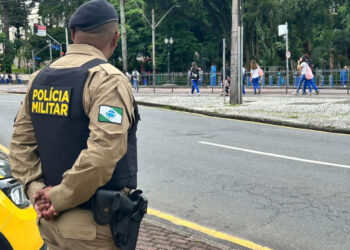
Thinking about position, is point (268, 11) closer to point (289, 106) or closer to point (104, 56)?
point (289, 106)

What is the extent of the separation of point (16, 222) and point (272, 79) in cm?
2639

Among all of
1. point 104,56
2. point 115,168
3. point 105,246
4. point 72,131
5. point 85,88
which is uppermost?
point 104,56

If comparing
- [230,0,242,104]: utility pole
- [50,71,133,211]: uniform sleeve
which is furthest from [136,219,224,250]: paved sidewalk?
[230,0,242,104]: utility pole

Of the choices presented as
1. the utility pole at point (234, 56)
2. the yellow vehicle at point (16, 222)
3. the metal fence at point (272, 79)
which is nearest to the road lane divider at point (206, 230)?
the yellow vehicle at point (16, 222)

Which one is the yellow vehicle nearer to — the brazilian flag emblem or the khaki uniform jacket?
the khaki uniform jacket

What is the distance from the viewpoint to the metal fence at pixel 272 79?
24.4 metres

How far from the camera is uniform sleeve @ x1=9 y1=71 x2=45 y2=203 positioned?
2.57 meters

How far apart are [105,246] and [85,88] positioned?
0.74m

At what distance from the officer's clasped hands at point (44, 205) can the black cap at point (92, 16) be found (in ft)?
2.65

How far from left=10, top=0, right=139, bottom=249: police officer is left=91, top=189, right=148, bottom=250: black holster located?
0.14 feet

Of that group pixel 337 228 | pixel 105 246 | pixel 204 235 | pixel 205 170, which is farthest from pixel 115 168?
pixel 205 170

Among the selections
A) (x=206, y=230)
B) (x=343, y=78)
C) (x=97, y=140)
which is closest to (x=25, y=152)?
(x=97, y=140)

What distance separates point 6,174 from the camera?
11.9 ft

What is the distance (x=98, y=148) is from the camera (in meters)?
2.16
